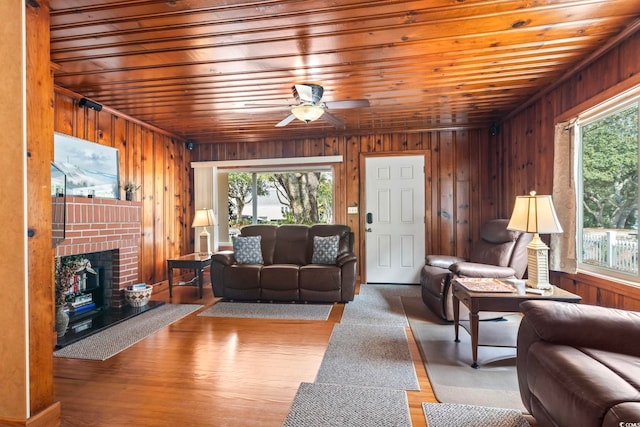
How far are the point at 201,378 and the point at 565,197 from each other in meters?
3.43

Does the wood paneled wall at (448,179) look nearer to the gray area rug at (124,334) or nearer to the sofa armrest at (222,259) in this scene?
the sofa armrest at (222,259)

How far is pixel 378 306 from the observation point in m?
3.96

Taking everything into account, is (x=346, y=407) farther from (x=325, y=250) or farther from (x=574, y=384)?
(x=325, y=250)

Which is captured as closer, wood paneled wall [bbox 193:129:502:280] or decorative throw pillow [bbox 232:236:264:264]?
decorative throw pillow [bbox 232:236:264:264]

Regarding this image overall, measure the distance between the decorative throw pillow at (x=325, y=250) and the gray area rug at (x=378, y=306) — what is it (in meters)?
0.62

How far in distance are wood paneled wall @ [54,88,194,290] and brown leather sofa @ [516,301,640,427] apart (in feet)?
14.3

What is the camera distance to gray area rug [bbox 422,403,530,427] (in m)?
1.71

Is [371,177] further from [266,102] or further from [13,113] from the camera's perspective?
[13,113]

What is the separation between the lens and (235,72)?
117 inches

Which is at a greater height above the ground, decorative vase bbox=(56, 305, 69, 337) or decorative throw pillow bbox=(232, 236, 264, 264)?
decorative throw pillow bbox=(232, 236, 264, 264)

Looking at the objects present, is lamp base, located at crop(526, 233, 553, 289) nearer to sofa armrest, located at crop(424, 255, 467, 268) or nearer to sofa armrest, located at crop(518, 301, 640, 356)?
sofa armrest, located at crop(518, 301, 640, 356)

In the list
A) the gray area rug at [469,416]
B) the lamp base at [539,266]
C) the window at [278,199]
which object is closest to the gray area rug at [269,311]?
the gray area rug at [469,416]

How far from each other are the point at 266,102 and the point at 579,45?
2893mm

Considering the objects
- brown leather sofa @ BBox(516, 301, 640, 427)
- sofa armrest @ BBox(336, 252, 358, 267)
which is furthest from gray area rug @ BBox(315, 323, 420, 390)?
sofa armrest @ BBox(336, 252, 358, 267)
